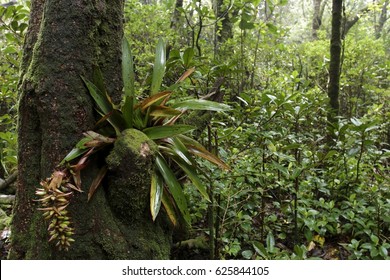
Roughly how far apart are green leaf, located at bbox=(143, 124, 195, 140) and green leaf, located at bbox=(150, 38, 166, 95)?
29cm

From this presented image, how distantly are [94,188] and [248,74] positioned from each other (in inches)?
155

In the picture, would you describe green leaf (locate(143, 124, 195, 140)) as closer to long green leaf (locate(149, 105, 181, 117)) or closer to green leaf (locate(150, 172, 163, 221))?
long green leaf (locate(149, 105, 181, 117))

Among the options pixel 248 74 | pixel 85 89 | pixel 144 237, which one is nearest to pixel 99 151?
pixel 85 89

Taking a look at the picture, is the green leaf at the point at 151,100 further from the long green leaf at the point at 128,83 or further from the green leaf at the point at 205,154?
the green leaf at the point at 205,154

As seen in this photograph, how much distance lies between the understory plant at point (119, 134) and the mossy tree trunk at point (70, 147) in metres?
0.07

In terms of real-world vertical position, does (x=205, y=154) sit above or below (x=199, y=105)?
below

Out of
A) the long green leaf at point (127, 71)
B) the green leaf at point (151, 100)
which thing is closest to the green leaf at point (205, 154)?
the green leaf at point (151, 100)

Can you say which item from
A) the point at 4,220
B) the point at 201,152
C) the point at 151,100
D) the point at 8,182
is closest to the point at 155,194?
the point at 201,152

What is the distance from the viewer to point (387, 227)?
7.68 feet

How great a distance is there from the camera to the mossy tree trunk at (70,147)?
161 cm

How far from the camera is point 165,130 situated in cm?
179

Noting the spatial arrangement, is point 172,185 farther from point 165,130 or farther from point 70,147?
point 70,147

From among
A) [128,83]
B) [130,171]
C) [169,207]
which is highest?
[128,83]

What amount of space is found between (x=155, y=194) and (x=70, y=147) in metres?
0.52
